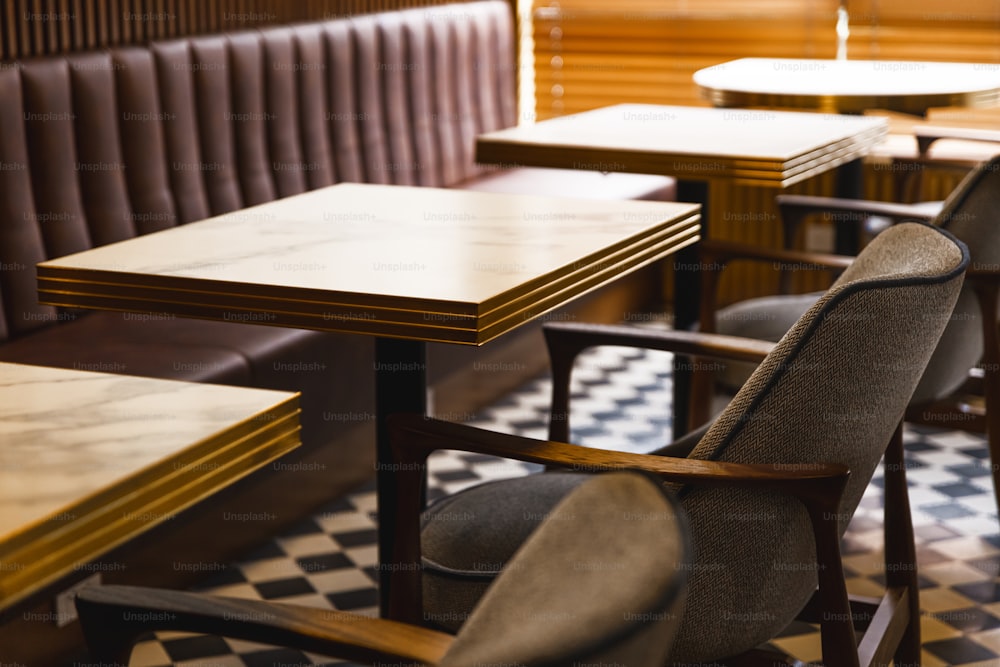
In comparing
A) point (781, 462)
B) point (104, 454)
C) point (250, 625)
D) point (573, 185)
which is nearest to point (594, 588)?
point (250, 625)

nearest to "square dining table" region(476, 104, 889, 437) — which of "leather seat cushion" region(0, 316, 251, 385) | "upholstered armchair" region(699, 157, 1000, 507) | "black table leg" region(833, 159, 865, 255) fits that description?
"upholstered armchair" region(699, 157, 1000, 507)

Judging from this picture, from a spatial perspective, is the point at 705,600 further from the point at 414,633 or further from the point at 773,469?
the point at 414,633

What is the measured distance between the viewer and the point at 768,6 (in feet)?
17.0

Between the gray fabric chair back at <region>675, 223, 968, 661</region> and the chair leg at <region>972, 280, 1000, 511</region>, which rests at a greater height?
the gray fabric chair back at <region>675, 223, 968, 661</region>

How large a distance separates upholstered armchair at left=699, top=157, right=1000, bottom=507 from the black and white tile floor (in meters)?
0.25

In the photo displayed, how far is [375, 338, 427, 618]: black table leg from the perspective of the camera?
213 cm

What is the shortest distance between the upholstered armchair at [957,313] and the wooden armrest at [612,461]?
41.6 inches

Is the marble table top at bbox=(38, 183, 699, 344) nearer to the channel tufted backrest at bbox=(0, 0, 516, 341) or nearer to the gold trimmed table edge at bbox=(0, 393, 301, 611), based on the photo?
the gold trimmed table edge at bbox=(0, 393, 301, 611)

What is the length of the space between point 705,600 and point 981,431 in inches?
78.9

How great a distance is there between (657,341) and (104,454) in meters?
1.20

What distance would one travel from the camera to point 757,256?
3029mm

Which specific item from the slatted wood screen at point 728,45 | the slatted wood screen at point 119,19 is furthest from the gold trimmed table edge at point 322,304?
the slatted wood screen at point 728,45

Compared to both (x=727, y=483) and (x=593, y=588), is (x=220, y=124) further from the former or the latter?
(x=593, y=588)

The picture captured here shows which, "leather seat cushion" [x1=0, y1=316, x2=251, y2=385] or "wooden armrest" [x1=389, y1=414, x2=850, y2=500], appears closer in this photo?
"wooden armrest" [x1=389, y1=414, x2=850, y2=500]
